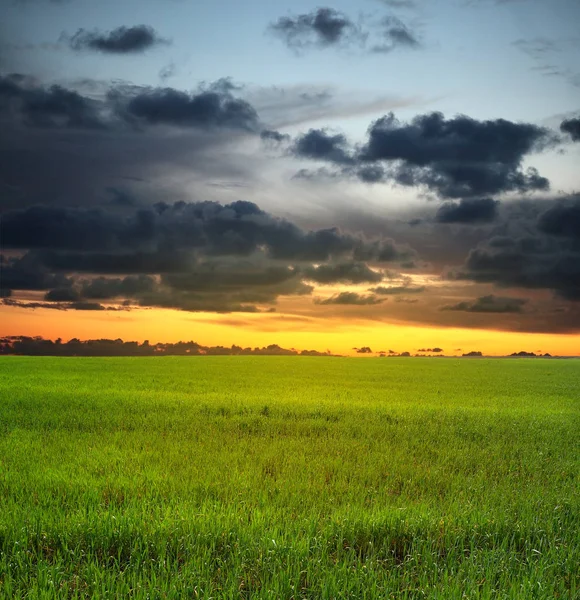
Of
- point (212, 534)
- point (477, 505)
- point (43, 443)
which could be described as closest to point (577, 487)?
point (477, 505)

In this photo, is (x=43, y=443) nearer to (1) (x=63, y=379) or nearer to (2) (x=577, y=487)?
(2) (x=577, y=487)

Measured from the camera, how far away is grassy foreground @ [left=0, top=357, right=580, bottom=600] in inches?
272

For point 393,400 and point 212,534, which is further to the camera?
point 393,400

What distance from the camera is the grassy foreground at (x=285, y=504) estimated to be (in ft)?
22.7

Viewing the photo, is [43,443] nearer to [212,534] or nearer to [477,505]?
[212,534]

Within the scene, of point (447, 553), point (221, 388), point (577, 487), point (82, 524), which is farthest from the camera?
point (221, 388)

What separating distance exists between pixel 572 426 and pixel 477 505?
12.7 meters

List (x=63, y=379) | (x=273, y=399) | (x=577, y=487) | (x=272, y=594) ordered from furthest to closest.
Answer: (x=63, y=379) < (x=273, y=399) < (x=577, y=487) < (x=272, y=594)

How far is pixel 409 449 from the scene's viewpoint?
15.6 metres

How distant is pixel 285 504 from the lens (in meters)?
9.95

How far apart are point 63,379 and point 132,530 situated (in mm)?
28951

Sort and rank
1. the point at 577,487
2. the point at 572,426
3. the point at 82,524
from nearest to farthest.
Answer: the point at 82,524
the point at 577,487
the point at 572,426

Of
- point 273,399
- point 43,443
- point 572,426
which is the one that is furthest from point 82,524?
point 572,426

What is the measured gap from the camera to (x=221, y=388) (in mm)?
30688
